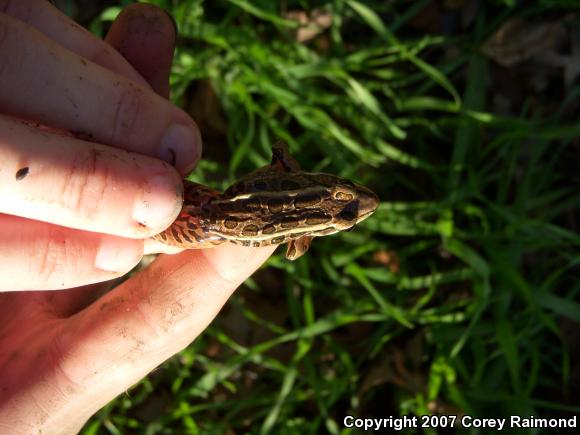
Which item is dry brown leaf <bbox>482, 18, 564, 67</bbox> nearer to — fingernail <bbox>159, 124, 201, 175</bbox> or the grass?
the grass

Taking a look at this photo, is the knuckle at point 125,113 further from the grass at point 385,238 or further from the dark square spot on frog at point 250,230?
the grass at point 385,238

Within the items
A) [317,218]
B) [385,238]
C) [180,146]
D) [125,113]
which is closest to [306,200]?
[317,218]

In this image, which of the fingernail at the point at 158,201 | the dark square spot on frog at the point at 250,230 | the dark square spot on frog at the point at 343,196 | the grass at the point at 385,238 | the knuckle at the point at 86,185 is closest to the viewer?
the knuckle at the point at 86,185

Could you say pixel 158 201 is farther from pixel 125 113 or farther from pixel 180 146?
pixel 125 113

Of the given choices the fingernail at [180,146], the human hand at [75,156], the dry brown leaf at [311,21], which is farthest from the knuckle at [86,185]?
the dry brown leaf at [311,21]

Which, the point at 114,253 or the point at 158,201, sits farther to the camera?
the point at 114,253

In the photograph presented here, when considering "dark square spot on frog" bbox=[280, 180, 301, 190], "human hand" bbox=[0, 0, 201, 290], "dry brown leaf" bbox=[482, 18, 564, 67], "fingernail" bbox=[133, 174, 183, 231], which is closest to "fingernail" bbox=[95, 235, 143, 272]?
"human hand" bbox=[0, 0, 201, 290]
